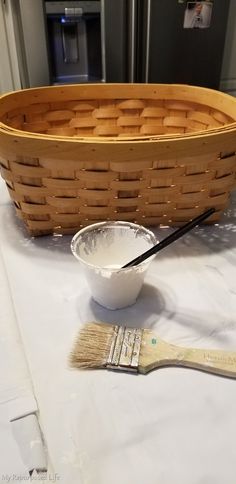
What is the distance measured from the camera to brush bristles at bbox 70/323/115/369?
0.34 meters

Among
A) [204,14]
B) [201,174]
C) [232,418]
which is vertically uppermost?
[204,14]

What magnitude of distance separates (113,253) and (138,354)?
0.15m

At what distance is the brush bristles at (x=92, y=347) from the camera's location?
34 centimetres

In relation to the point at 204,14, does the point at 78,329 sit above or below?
below

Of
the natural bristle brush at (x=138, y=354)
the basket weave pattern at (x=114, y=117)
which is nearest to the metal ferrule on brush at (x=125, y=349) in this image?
the natural bristle brush at (x=138, y=354)

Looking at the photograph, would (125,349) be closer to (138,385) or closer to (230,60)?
(138,385)

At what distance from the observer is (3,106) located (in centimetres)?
57

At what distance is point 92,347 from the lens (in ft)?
1.16

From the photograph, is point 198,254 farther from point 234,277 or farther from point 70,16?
point 70,16

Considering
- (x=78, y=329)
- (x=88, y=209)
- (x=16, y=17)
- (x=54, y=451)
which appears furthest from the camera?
(x=16, y=17)

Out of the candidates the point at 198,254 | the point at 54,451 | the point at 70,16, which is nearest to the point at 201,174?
the point at 198,254

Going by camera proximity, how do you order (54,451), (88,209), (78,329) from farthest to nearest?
1. (88,209)
2. (78,329)
3. (54,451)

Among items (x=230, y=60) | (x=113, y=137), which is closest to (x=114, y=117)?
(x=113, y=137)

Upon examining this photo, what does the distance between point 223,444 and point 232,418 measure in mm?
25
